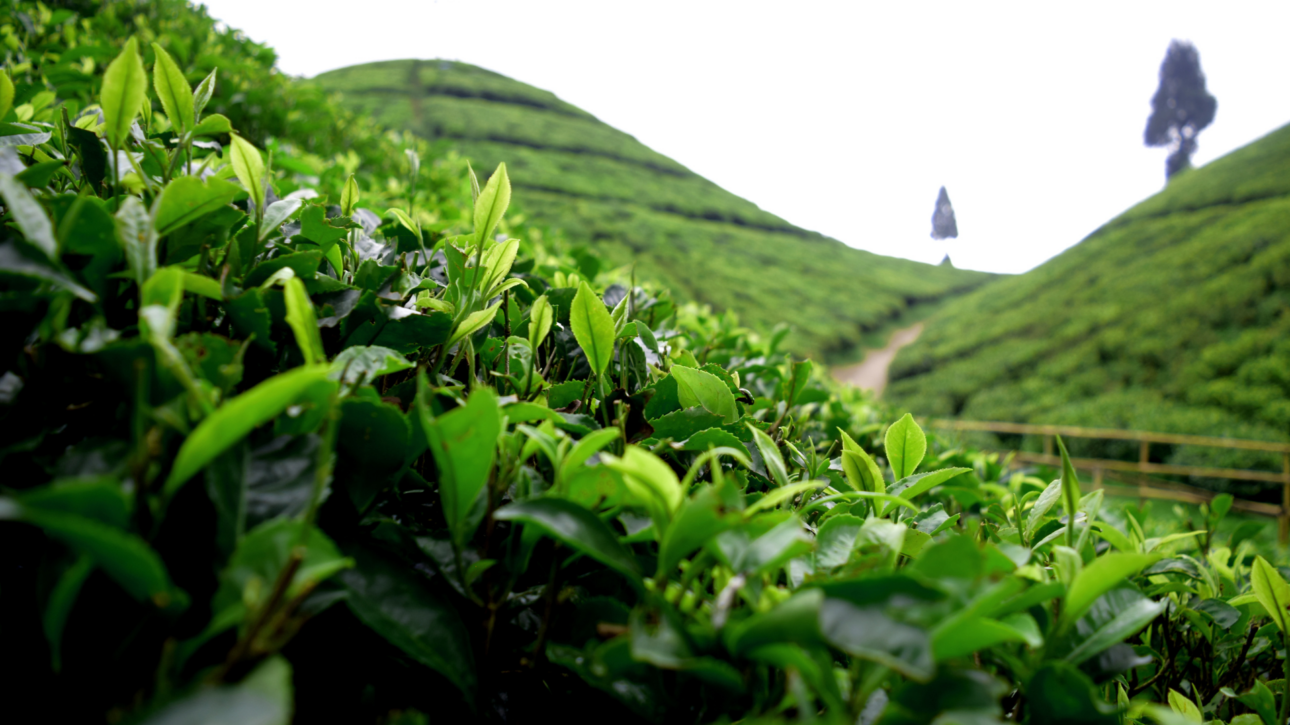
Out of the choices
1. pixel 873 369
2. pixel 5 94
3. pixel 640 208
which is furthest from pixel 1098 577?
pixel 640 208

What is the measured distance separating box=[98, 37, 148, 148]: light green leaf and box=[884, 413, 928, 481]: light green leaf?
0.81m

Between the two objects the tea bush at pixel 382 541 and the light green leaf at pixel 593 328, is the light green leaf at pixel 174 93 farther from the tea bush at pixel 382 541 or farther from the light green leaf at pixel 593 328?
the light green leaf at pixel 593 328

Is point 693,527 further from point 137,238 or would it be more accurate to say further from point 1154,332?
point 1154,332

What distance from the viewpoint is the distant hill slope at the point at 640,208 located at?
14.8m

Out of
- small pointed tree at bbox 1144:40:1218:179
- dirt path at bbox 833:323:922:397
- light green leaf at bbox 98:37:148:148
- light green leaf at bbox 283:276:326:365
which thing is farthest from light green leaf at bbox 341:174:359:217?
small pointed tree at bbox 1144:40:1218:179

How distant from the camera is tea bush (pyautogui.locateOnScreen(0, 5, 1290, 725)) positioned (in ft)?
1.08

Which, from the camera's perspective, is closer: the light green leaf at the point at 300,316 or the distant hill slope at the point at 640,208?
the light green leaf at the point at 300,316

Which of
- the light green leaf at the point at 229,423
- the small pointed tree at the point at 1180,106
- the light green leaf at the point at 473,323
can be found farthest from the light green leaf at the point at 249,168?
the small pointed tree at the point at 1180,106

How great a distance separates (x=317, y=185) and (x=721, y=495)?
174cm

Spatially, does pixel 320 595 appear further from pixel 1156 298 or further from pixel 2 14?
pixel 1156 298

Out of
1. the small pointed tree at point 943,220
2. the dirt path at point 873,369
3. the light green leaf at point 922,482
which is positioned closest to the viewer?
the light green leaf at point 922,482

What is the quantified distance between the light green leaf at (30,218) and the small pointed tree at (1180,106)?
136ft

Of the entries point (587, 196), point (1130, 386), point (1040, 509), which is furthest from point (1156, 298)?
point (1040, 509)

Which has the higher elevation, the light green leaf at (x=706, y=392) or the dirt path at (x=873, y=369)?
the light green leaf at (x=706, y=392)
